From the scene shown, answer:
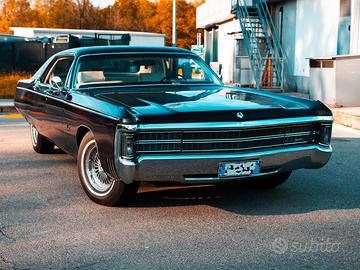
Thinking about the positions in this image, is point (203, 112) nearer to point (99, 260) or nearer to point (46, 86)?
point (99, 260)

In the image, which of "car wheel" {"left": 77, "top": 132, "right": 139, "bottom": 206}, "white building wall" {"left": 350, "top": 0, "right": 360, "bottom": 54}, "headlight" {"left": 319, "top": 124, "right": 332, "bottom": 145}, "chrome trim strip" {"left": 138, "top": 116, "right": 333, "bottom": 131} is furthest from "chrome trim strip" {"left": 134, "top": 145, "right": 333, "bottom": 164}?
"white building wall" {"left": 350, "top": 0, "right": 360, "bottom": 54}

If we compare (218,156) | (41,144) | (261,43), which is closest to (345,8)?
(261,43)

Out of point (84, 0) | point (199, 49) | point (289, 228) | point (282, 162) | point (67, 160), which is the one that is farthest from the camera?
point (84, 0)

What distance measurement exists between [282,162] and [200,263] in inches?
62.7

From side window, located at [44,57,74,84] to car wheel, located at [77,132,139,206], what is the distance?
1443 millimetres

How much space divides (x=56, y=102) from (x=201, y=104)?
6.67ft

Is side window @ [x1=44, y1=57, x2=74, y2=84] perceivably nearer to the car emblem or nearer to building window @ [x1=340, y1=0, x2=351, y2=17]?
the car emblem

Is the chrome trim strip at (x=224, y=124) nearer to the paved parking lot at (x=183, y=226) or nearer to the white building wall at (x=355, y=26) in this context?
the paved parking lot at (x=183, y=226)

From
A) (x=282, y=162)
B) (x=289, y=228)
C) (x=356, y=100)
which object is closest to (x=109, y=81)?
(x=282, y=162)

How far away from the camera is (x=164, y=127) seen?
A: 4723 mm

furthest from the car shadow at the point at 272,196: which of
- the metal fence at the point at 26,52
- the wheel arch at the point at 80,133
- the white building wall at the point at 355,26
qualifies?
the metal fence at the point at 26,52

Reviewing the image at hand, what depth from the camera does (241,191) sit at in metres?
6.12

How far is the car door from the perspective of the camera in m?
6.32

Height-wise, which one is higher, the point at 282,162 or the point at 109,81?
the point at 109,81
